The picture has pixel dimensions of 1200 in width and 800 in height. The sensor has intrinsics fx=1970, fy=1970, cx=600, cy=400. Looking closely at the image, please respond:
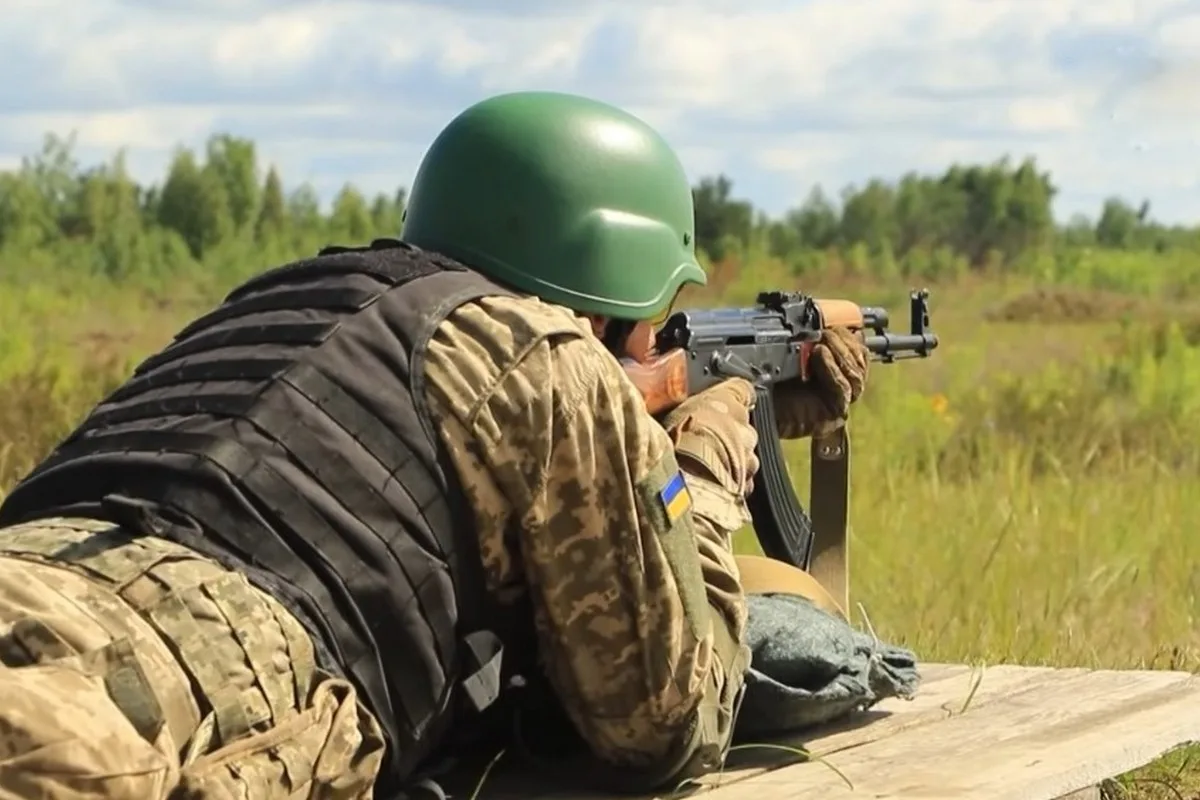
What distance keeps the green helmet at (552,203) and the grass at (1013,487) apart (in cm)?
176

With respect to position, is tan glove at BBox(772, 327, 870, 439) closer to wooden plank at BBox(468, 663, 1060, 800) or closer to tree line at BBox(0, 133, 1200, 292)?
wooden plank at BBox(468, 663, 1060, 800)

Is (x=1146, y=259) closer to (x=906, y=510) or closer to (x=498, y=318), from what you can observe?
(x=906, y=510)

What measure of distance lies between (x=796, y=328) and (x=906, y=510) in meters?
3.11

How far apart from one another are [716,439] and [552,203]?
654mm

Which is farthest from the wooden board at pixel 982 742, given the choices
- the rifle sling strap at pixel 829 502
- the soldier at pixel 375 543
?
the rifle sling strap at pixel 829 502

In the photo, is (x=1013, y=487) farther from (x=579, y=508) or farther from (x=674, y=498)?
(x=579, y=508)

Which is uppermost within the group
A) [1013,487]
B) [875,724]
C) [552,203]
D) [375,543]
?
[552,203]

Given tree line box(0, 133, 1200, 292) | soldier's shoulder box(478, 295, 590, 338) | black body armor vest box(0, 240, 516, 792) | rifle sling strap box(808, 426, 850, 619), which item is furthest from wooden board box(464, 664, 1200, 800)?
tree line box(0, 133, 1200, 292)

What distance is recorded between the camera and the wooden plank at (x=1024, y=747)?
332 cm

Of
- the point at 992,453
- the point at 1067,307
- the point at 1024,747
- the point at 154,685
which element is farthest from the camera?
the point at 1067,307

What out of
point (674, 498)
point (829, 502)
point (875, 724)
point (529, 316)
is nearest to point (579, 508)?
point (674, 498)

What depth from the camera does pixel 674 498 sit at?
302 centimetres

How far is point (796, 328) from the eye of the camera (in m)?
4.82

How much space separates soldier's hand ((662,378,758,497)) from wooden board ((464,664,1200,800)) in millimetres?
506
